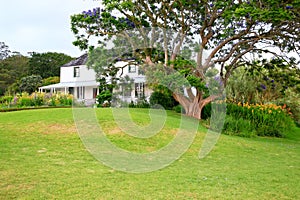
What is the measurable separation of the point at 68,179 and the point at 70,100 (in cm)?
1507

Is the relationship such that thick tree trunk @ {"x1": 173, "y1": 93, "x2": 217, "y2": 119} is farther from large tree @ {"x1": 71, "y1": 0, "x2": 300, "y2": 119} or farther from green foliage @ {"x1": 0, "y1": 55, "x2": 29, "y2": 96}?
green foliage @ {"x1": 0, "y1": 55, "x2": 29, "y2": 96}

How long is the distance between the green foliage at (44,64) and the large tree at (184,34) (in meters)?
34.5

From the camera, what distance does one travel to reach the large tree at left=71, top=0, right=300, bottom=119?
47.4ft

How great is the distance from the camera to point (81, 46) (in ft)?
53.8

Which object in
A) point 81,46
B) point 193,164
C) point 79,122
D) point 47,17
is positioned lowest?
point 193,164

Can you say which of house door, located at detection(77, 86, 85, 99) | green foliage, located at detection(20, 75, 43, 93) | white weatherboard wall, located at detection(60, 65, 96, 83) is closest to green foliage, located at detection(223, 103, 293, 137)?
white weatherboard wall, located at detection(60, 65, 96, 83)

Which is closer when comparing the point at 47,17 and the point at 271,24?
the point at 271,24

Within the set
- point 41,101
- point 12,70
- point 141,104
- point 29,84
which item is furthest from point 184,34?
point 12,70

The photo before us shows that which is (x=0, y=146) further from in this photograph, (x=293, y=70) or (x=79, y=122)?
(x=293, y=70)

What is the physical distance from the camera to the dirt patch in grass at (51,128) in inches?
375

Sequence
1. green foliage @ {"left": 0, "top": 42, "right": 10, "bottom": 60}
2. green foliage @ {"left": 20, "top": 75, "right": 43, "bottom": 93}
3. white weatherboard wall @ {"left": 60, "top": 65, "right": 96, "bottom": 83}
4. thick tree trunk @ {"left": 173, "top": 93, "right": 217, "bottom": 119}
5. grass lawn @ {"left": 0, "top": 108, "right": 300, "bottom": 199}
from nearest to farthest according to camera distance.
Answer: grass lawn @ {"left": 0, "top": 108, "right": 300, "bottom": 199}
thick tree trunk @ {"left": 173, "top": 93, "right": 217, "bottom": 119}
white weatherboard wall @ {"left": 60, "top": 65, "right": 96, "bottom": 83}
green foliage @ {"left": 20, "top": 75, "right": 43, "bottom": 93}
green foliage @ {"left": 0, "top": 42, "right": 10, "bottom": 60}

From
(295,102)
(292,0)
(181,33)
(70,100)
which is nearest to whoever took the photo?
(292,0)

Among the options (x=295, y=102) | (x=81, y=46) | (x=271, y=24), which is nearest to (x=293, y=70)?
(x=271, y=24)

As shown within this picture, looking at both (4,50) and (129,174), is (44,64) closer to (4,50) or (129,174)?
(4,50)
